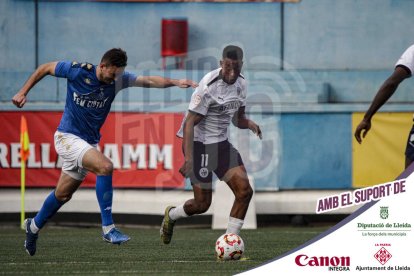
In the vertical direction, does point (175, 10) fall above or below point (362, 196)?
above

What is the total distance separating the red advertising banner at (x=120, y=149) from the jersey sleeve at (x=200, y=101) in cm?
752

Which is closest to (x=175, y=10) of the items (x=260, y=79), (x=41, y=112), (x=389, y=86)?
(x=260, y=79)

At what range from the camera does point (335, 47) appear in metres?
21.8

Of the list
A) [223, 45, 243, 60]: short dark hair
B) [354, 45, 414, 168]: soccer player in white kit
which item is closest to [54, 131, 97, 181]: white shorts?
[223, 45, 243, 60]: short dark hair

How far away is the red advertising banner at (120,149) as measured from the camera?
64.3 ft

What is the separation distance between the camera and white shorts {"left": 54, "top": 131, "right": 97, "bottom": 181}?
1171 cm

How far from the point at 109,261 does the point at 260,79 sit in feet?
32.8

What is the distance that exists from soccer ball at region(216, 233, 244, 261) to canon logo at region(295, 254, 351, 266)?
7.91ft

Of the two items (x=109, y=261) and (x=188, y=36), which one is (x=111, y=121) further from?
(x=109, y=261)

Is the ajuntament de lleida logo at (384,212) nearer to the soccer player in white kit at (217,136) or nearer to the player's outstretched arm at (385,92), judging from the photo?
the player's outstretched arm at (385,92)

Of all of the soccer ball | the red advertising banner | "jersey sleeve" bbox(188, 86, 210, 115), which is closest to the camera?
the soccer ball

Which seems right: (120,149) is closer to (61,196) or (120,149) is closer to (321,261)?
(61,196)

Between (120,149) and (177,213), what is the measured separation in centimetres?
697

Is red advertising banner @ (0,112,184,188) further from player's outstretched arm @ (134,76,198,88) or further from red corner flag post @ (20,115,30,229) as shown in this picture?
player's outstretched arm @ (134,76,198,88)
